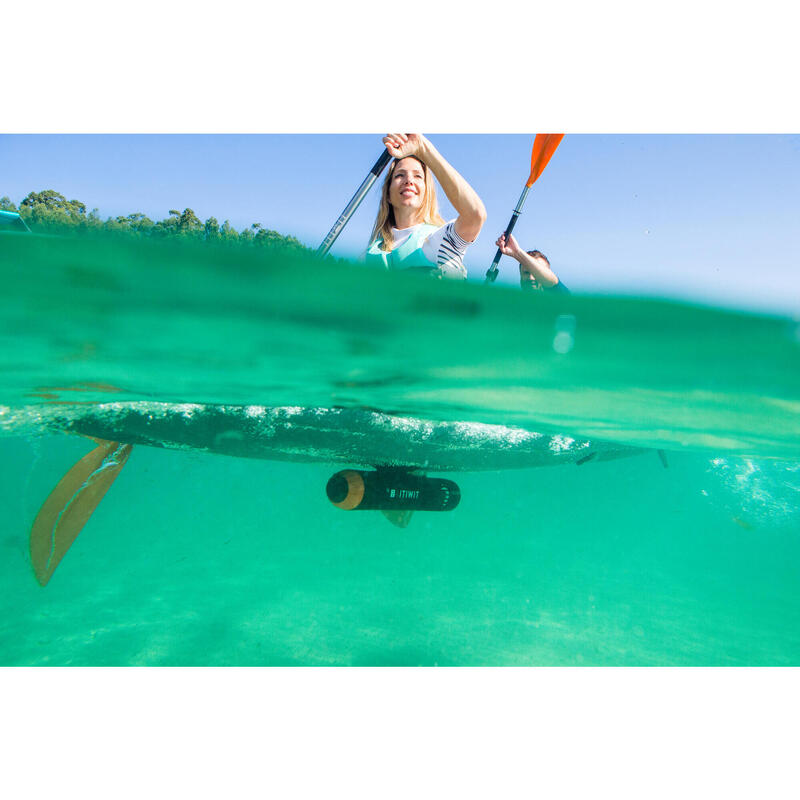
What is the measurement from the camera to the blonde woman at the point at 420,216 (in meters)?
3.31

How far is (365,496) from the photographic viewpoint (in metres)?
5.55

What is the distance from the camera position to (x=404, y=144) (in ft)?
11.4

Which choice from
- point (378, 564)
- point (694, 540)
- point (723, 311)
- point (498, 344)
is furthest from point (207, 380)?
point (694, 540)

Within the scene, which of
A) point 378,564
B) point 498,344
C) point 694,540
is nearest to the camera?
point 498,344

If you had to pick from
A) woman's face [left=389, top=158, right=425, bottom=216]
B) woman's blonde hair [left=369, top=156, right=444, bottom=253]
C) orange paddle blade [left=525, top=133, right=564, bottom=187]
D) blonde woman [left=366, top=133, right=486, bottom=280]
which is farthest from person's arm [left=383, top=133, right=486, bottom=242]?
orange paddle blade [left=525, top=133, right=564, bottom=187]

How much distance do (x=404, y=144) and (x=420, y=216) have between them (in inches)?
26.8

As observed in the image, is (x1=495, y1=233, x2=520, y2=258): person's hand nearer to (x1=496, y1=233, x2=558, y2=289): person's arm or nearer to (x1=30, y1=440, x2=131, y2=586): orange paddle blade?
(x1=496, y1=233, x2=558, y2=289): person's arm

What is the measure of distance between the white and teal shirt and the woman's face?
1.31 ft

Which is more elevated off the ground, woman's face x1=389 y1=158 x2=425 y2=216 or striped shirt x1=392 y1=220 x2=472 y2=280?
woman's face x1=389 y1=158 x2=425 y2=216

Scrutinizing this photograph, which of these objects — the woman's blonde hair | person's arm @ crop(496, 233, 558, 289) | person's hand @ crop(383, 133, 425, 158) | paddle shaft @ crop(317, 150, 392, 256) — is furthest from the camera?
paddle shaft @ crop(317, 150, 392, 256)

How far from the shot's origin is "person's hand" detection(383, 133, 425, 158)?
3.41 metres

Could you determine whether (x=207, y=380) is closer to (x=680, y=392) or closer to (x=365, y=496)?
(x=365, y=496)

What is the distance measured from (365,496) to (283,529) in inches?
1603

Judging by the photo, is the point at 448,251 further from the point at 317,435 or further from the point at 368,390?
the point at 317,435
